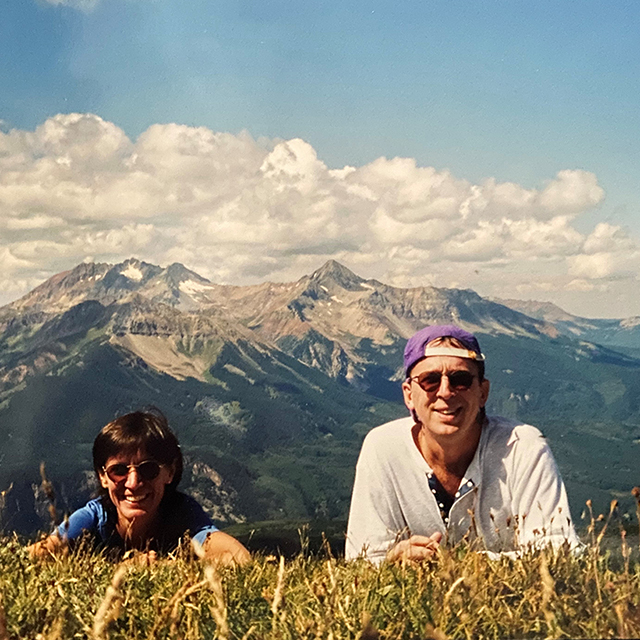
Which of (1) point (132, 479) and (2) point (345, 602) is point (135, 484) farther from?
(2) point (345, 602)

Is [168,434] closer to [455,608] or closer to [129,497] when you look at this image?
[129,497]


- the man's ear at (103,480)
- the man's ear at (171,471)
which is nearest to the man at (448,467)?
the man's ear at (171,471)

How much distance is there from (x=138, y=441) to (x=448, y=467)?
9.84ft

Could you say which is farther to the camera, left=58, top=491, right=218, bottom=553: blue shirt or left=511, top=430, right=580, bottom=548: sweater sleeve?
left=58, top=491, right=218, bottom=553: blue shirt

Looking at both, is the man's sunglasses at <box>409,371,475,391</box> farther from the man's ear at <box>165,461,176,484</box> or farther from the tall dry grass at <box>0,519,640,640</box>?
the man's ear at <box>165,461,176,484</box>

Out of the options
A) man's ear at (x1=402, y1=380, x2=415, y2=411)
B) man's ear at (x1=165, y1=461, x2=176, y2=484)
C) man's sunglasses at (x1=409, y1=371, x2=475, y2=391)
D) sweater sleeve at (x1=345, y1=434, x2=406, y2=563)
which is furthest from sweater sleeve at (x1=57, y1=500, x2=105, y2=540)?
man's sunglasses at (x1=409, y1=371, x2=475, y2=391)

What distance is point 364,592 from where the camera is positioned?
12.0 ft

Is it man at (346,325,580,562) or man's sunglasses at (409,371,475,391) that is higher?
man's sunglasses at (409,371,475,391)

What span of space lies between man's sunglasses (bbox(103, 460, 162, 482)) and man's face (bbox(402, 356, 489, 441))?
2664 mm

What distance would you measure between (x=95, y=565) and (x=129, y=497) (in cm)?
182

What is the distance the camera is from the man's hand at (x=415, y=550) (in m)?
4.96

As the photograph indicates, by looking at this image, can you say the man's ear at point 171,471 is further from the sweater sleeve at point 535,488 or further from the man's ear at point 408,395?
the sweater sleeve at point 535,488

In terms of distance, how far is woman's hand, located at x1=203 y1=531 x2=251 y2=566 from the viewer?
534 cm

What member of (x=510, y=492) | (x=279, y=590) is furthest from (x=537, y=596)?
(x=510, y=492)
